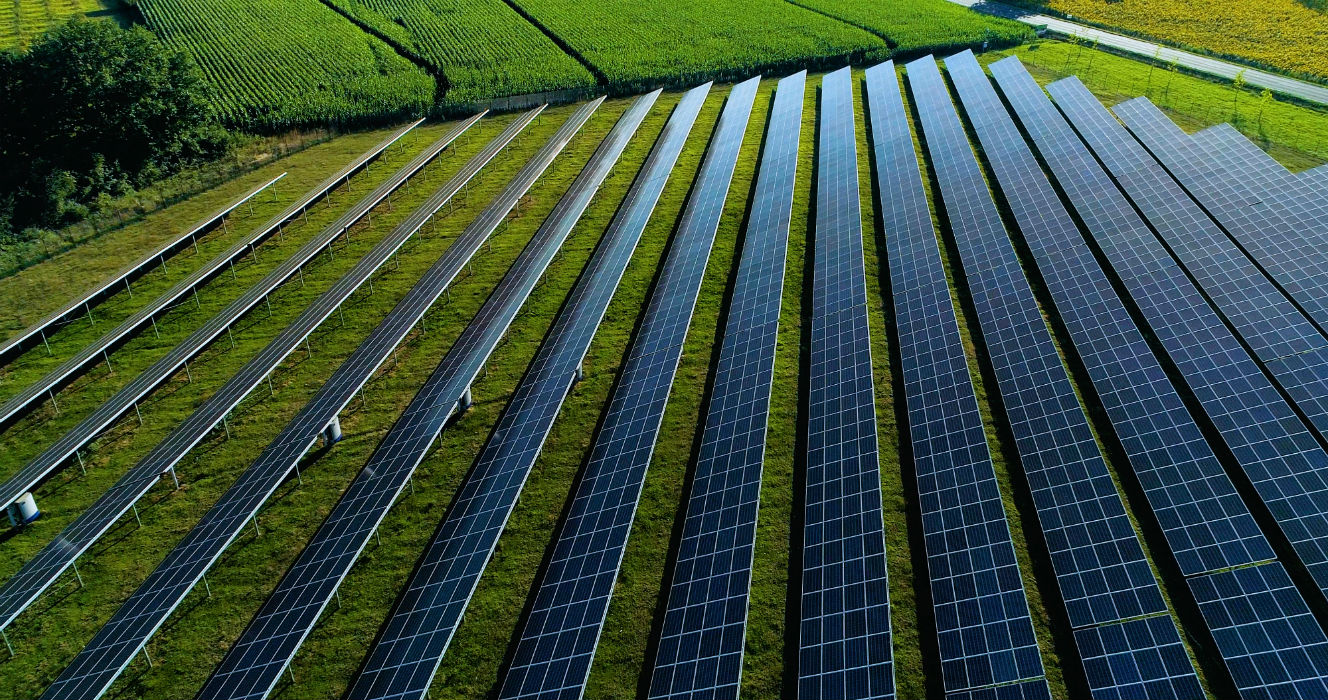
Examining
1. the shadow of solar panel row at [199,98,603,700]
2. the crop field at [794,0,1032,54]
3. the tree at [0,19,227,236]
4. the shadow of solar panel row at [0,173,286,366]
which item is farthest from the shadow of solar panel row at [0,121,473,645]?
the crop field at [794,0,1032,54]

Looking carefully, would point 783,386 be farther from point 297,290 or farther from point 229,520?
point 297,290

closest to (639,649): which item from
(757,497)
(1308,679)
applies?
(757,497)

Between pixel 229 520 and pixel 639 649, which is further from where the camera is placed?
pixel 229 520

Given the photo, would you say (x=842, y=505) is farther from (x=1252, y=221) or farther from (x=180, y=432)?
(x=1252, y=221)

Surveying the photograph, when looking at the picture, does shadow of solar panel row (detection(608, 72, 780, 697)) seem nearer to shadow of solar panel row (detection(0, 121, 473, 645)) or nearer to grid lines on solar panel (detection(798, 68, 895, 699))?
grid lines on solar panel (detection(798, 68, 895, 699))

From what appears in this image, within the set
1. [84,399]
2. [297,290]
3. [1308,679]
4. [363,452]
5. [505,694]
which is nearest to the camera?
[1308,679]

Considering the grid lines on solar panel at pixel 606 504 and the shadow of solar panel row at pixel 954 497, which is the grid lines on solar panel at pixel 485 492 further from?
the shadow of solar panel row at pixel 954 497
